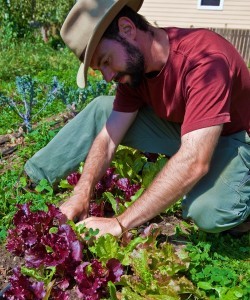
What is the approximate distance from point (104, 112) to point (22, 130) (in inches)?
61.7

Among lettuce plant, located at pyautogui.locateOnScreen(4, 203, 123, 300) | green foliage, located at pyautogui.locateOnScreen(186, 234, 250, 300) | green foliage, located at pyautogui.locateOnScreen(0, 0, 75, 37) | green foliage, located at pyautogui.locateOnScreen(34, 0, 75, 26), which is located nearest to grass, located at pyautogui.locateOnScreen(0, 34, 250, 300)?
green foliage, located at pyautogui.locateOnScreen(186, 234, 250, 300)

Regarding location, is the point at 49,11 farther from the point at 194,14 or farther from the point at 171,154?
the point at 171,154

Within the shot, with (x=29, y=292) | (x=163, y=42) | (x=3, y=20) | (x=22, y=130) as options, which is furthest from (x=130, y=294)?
(x=3, y=20)

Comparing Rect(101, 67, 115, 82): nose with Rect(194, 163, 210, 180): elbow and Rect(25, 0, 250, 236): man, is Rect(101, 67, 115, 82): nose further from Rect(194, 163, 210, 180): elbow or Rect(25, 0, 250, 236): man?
Rect(194, 163, 210, 180): elbow

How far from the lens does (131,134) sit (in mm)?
3494

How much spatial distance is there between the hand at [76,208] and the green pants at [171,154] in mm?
647

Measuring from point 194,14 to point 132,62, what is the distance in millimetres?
13108

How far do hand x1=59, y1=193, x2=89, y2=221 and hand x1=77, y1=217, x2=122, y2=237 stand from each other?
0.63ft

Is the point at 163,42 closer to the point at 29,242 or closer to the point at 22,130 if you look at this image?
the point at 29,242

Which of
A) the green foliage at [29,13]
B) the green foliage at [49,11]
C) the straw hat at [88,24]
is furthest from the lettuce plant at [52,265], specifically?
the green foliage at [49,11]

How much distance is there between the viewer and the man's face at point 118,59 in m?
2.66

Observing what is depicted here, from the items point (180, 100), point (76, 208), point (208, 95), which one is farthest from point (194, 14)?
point (208, 95)

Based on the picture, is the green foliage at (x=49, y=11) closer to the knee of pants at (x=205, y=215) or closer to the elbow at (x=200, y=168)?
the knee of pants at (x=205, y=215)

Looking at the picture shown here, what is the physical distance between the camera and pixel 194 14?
1498 cm
